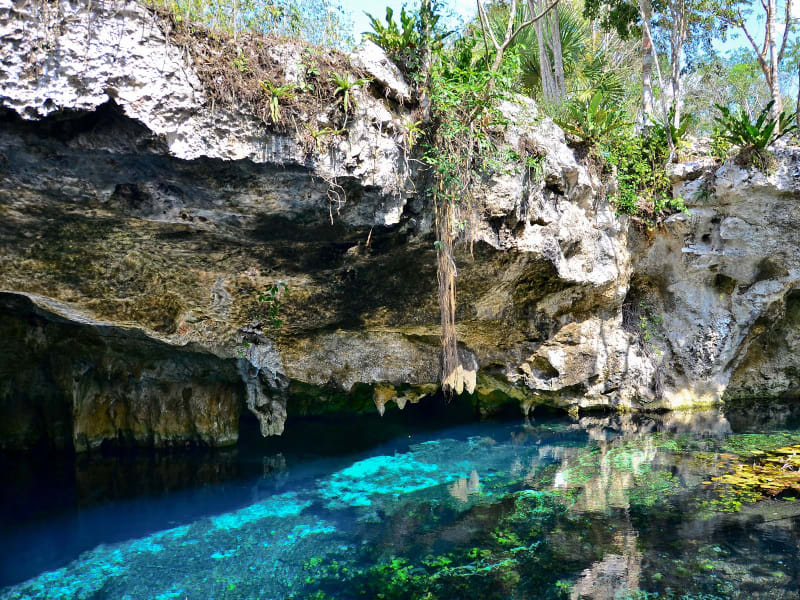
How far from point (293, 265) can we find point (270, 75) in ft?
8.68

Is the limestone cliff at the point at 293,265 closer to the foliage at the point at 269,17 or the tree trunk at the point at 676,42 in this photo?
the foliage at the point at 269,17

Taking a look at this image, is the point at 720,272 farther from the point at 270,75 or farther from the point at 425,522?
the point at 270,75

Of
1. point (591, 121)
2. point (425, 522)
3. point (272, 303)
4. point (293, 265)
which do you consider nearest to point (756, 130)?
point (591, 121)

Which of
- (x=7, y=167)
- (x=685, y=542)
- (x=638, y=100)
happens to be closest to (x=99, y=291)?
(x=7, y=167)

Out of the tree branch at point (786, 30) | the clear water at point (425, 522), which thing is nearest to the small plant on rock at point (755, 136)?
the tree branch at point (786, 30)

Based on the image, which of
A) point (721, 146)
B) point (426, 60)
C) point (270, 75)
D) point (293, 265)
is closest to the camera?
point (270, 75)

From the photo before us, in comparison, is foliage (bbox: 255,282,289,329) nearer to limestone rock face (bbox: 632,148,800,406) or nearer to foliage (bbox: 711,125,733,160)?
limestone rock face (bbox: 632,148,800,406)

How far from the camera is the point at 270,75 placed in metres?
5.77

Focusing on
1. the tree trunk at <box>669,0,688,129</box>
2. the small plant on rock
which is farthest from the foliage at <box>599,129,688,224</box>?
the tree trunk at <box>669,0,688,129</box>

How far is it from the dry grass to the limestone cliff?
0.34ft

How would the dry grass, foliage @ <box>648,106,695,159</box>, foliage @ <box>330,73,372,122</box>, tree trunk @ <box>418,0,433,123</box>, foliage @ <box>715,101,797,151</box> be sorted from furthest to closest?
1. foliage @ <box>648,106,695,159</box>
2. foliage @ <box>715,101,797,151</box>
3. tree trunk @ <box>418,0,433,123</box>
4. foliage @ <box>330,73,372,122</box>
5. the dry grass

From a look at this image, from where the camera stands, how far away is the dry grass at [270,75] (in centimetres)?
541

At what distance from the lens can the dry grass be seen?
5410 millimetres

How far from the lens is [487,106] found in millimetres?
7051
